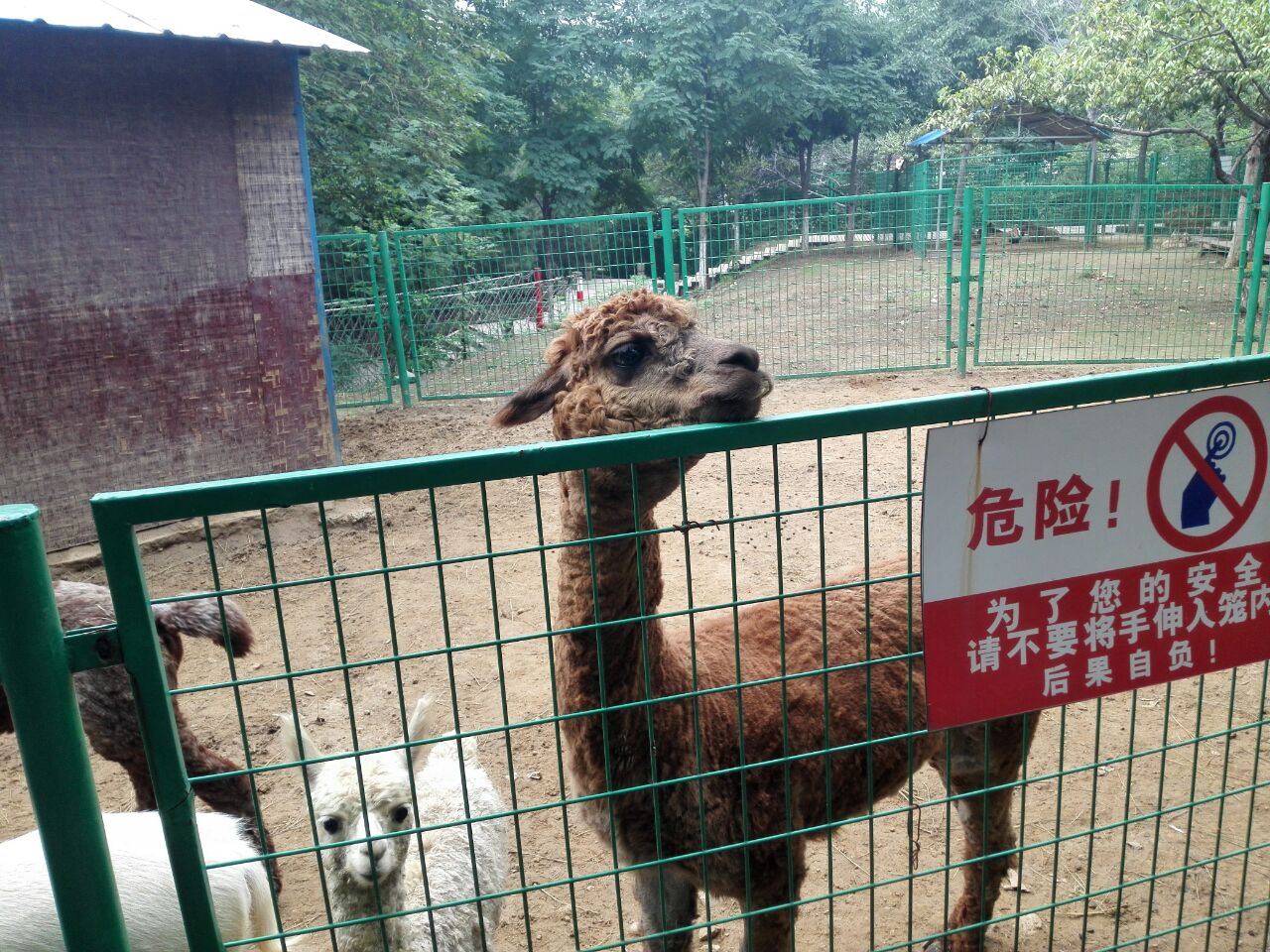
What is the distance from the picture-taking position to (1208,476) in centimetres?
201

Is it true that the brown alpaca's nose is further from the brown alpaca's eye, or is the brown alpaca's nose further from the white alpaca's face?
the white alpaca's face

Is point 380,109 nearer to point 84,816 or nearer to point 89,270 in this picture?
point 89,270

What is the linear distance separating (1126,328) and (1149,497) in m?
12.5

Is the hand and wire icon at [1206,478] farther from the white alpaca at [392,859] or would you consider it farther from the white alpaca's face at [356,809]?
the white alpaca's face at [356,809]

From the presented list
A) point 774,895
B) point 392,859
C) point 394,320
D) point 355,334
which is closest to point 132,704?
point 392,859

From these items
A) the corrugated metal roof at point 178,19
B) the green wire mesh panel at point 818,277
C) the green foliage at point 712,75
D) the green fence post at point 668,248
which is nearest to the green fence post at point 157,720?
the corrugated metal roof at point 178,19

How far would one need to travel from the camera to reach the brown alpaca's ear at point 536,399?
109 inches

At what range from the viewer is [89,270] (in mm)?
6707

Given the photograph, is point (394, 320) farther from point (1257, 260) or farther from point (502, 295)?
point (1257, 260)

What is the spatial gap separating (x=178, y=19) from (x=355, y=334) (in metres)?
5.43

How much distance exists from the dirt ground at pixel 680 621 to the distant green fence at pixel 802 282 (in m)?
4.08

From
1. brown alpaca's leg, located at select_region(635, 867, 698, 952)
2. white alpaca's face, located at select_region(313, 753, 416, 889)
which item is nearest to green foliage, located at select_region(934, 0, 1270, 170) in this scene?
brown alpaca's leg, located at select_region(635, 867, 698, 952)

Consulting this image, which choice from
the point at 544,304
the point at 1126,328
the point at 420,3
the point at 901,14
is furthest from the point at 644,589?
the point at 901,14

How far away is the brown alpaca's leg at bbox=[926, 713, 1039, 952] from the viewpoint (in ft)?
9.26
